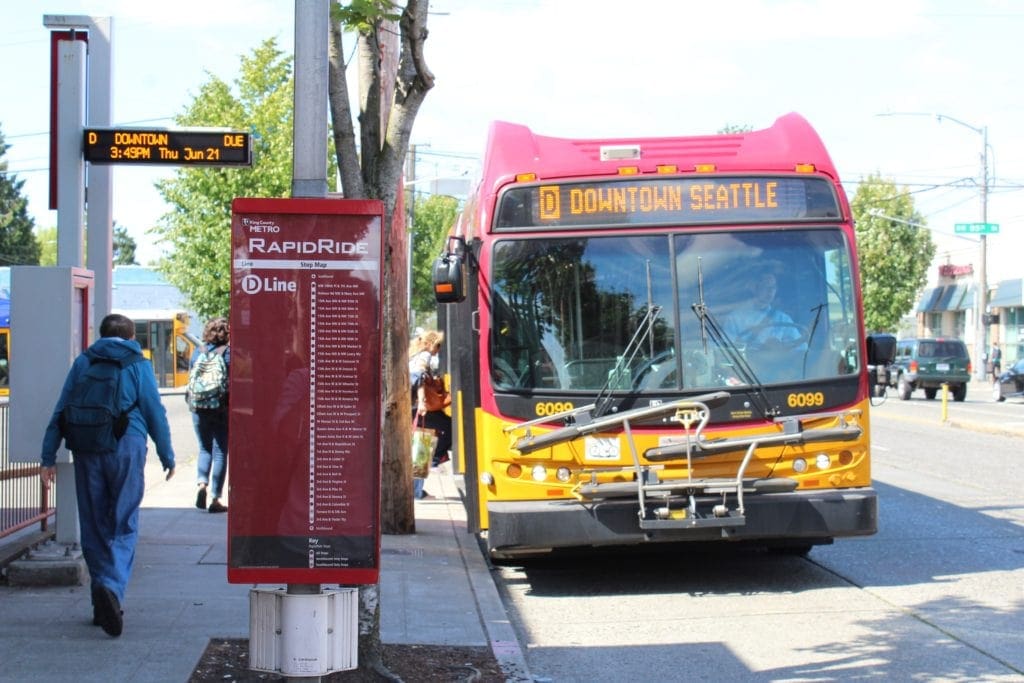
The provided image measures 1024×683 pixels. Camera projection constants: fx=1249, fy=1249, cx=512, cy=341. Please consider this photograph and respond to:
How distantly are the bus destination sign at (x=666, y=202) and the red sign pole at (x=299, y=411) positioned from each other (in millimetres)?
3868

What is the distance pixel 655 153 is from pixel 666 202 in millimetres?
493

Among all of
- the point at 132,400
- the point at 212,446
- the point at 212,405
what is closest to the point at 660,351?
the point at 132,400

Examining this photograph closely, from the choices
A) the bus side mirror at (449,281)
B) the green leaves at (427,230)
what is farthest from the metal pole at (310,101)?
the green leaves at (427,230)

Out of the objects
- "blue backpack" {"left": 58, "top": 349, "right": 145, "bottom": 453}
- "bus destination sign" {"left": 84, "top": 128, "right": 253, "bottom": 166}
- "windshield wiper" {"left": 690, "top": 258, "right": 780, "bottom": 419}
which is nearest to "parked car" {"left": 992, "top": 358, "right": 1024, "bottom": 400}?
"windshield wiper" {"left": 690, "top": 258, "right": 780, "bottom": 419}

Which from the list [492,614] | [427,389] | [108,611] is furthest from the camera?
[427,389]

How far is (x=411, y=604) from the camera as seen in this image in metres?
8.18

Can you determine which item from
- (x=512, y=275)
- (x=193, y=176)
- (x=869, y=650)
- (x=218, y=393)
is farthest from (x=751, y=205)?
(x=193, y=176)

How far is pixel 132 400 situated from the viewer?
281 inches

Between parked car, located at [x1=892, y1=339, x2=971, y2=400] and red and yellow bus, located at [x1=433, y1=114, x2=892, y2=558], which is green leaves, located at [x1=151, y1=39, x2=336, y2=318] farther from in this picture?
red and yellow bus, located at [x1=433, y1=114, x2=892, y2=558]

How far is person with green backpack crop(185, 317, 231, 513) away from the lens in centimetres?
1166

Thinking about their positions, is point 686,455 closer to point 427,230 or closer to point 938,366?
point 938,366

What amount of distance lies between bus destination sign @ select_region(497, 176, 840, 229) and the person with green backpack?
4.09 m

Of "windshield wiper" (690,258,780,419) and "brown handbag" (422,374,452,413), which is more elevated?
"windshield wiper" (690,258,780,419)

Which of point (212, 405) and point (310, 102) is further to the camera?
point (212, 405)
